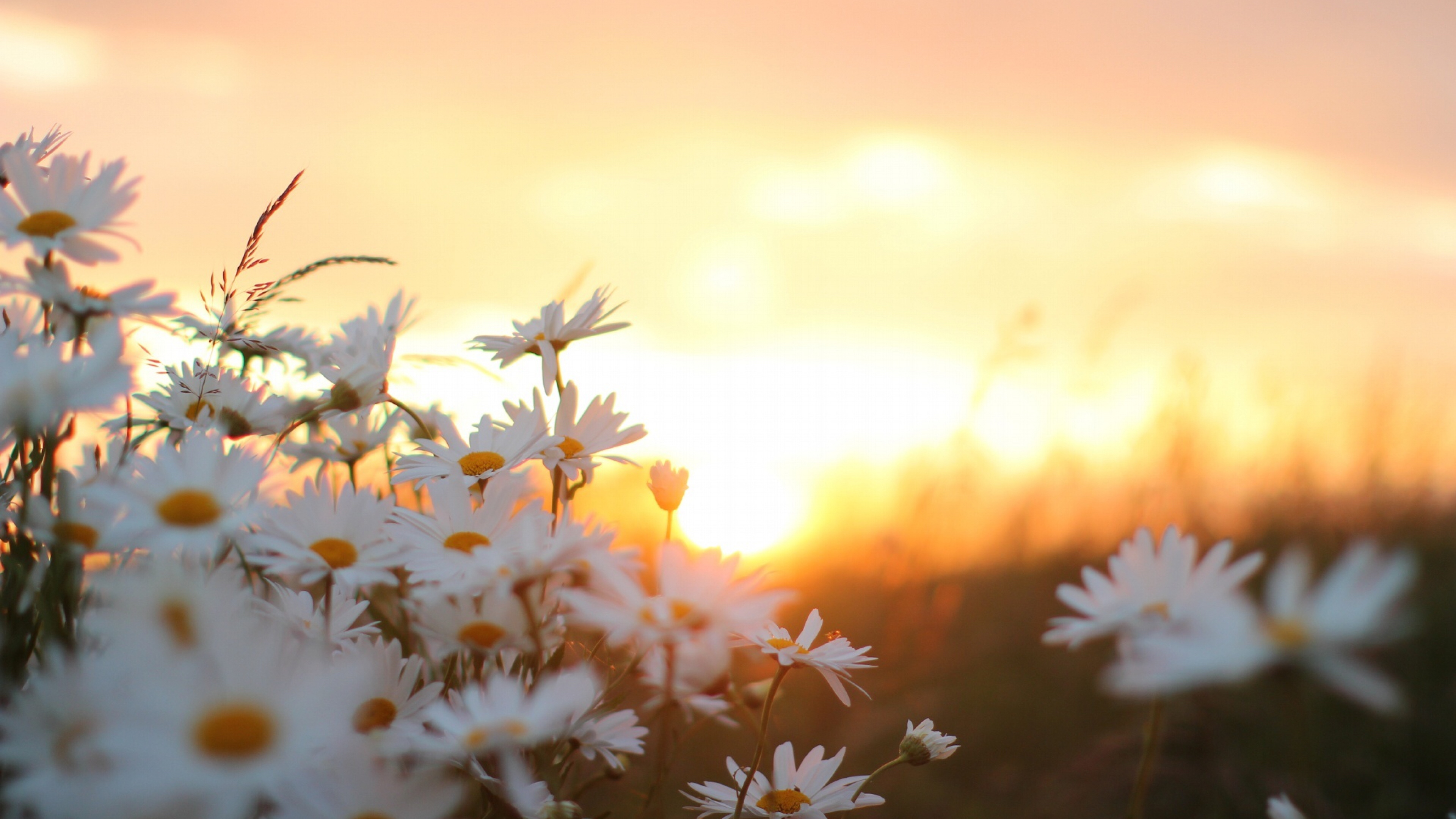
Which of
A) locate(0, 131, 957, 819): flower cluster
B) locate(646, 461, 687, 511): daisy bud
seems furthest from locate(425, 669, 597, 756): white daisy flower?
locate(646, 461, 687, 511): daisy bud

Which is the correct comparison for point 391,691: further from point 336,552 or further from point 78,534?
point 78,534

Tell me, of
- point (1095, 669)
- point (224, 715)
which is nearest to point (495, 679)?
point (224, 715)

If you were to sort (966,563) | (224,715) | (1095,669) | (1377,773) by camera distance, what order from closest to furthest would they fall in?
(224,715) < (1377,773) < (1095,669) < (966,563)

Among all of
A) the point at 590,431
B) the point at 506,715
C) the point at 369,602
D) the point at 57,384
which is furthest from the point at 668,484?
the point at 57,384

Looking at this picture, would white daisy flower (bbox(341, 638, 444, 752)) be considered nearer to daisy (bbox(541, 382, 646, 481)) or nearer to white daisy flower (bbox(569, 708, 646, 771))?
white daisy flower (bbox(569, 708, 646, 771))

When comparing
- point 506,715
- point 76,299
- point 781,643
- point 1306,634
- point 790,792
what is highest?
point 76,299

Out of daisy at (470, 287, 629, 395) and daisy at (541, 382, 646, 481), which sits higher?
daisy at (470, 287, 629, 395)

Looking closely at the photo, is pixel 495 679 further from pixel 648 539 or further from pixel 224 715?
pixel 648 539
